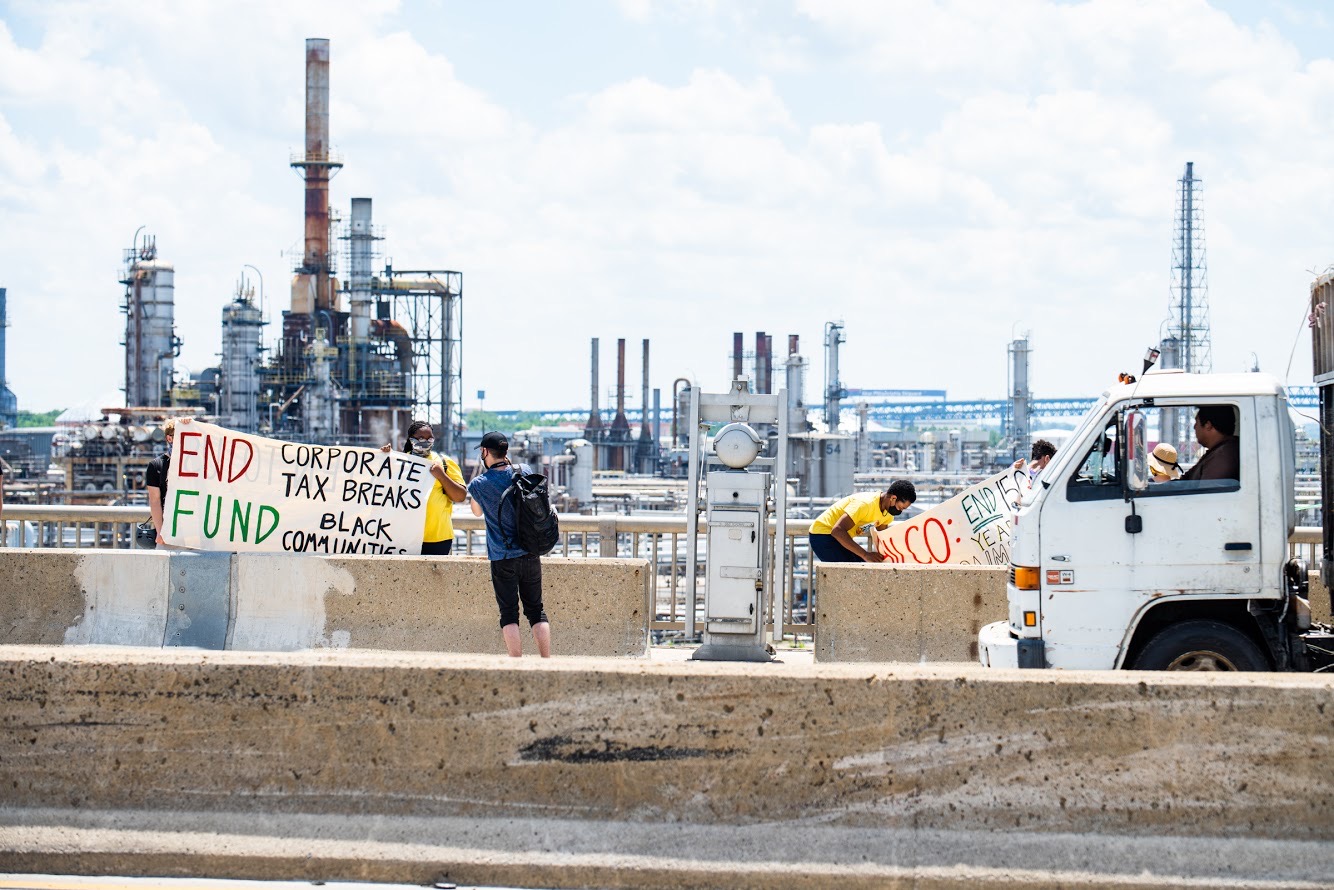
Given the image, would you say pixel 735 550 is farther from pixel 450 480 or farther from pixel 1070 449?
pixel 1070 449

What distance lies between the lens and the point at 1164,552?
26.0ft

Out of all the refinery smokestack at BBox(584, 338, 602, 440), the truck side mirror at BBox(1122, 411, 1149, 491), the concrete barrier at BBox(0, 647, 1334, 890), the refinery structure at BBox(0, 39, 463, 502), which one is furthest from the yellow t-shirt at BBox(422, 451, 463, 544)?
the refinery smokestack at BBox(584, 338, 602, 440)

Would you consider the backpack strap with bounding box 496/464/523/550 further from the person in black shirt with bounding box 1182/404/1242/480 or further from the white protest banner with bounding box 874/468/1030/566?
the person in black shirt with bounding box 1182/404/1242/480

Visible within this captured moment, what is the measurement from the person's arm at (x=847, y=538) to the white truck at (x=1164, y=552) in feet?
9.52

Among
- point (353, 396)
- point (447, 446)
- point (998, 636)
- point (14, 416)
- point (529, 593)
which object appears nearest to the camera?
point (998, 636)

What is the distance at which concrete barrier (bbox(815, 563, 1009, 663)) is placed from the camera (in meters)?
10.5

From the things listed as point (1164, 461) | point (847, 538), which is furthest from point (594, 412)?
point (1164, 461)

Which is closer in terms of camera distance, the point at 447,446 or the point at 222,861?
the point at 222,861

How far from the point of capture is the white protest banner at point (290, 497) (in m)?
11.6

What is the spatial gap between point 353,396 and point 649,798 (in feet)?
225

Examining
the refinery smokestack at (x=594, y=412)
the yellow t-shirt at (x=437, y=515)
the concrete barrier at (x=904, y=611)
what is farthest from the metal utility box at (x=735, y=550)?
the refinery smokestack at (x=594, y=412)

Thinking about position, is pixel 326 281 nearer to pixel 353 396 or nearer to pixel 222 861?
pixel 353 396

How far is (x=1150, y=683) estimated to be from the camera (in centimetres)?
499

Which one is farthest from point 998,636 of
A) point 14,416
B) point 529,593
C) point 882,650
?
point 14,416
